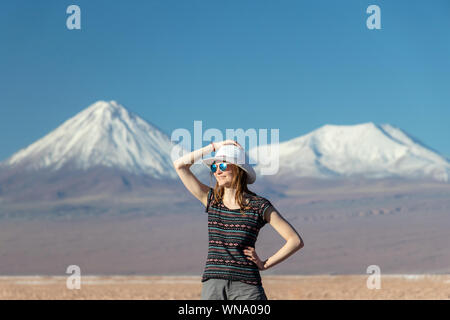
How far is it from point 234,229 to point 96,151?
557ft

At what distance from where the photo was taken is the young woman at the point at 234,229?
383 centimetres

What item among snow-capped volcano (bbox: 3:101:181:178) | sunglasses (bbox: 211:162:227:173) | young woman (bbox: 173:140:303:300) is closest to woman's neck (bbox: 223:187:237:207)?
young woman (bbox: 173:140:303:300)

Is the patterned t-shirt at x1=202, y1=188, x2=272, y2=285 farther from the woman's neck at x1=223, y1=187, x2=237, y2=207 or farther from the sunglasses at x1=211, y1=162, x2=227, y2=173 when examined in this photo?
the sunglasses at x1=211, y1=162, x2=227, y2=173

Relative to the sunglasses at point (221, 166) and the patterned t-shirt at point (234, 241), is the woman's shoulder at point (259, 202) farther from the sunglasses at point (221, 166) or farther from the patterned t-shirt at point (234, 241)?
the sunglasses at point (221, 166)

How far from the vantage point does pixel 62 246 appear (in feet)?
330

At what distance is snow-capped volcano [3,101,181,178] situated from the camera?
164 m

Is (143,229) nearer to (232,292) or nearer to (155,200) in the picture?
(155,200)

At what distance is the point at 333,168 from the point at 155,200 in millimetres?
67511

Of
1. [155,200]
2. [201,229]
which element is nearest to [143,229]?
[201,229]

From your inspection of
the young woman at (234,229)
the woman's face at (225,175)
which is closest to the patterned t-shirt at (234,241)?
the young woman at (234,229)

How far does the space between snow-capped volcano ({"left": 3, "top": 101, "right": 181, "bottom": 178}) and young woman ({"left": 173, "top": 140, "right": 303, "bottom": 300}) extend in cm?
15512

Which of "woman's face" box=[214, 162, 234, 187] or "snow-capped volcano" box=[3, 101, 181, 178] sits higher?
"snow-capped volcano" box=[3, 101, 181, 178]

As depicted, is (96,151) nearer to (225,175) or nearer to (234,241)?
(225,175)

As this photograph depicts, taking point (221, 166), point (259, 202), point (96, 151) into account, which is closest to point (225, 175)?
point (221, 166)
